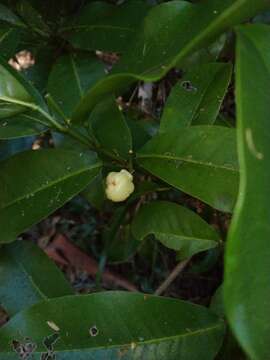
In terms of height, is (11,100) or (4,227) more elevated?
(11,100)

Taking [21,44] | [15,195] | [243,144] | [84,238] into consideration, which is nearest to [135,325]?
[15,195]

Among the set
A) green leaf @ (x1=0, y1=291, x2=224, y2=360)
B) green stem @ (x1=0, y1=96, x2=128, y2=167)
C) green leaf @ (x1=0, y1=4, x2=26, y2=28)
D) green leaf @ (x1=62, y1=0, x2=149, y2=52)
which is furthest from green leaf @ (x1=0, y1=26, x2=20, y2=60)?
green leaf @ (x1=0, y1=291, x2=224, y2=360)

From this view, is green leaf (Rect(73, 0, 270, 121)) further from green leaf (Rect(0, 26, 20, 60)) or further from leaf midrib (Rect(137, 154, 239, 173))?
green leaf (Rect(0, 26, 20, 60))

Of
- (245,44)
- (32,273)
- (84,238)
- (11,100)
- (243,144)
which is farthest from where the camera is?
(84,238)

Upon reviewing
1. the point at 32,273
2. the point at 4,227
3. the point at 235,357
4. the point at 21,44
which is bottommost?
the point at 235,357

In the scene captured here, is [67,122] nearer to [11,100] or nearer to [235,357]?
[11,100]

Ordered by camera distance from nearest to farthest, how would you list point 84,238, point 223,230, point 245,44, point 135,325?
point 245,44 < point 135,325 < point 223,230 < point 84,238

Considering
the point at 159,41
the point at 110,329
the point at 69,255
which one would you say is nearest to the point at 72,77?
the point at 159,41

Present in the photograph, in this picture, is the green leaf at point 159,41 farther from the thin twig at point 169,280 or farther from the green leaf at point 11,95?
the thin twig at point 169,280
